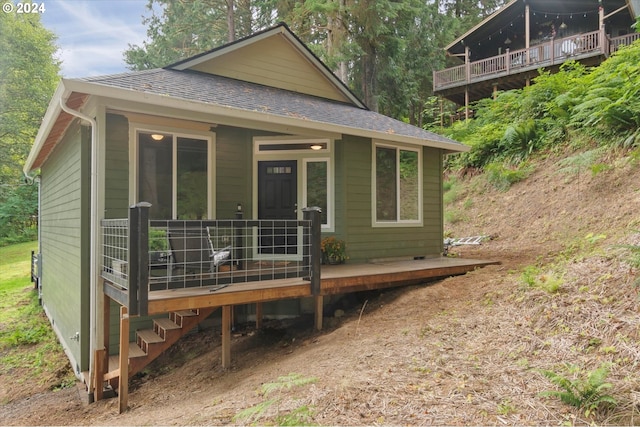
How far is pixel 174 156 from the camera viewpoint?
578 centimetres

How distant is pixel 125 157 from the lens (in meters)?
5.27

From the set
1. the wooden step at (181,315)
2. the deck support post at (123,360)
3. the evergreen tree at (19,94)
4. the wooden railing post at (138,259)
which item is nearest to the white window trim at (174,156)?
the wooden step at (181,315)

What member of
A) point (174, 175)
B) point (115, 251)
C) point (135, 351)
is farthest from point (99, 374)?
point (174, 175)

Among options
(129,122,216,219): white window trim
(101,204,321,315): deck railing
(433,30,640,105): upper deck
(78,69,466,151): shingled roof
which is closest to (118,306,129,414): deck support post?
(101,204,321,315): deck railing

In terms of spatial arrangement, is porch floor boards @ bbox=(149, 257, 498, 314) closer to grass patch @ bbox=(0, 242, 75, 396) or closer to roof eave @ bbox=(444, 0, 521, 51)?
grass patch @ bbox=(0, 242, 75, 396)

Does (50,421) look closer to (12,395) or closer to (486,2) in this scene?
(12,395)

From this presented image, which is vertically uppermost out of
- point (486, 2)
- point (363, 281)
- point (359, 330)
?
point (486, 2)

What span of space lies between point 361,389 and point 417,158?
5.72 meters

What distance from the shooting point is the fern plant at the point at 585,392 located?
7.98 ft

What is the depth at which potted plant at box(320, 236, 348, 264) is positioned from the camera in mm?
6730

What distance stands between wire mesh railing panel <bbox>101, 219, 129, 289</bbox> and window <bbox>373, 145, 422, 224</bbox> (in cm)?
427

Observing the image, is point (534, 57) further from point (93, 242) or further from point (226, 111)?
point (93, 242)

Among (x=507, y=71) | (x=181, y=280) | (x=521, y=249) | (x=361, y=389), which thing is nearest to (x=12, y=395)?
(x=181, y=280)

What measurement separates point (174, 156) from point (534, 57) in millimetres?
17608
